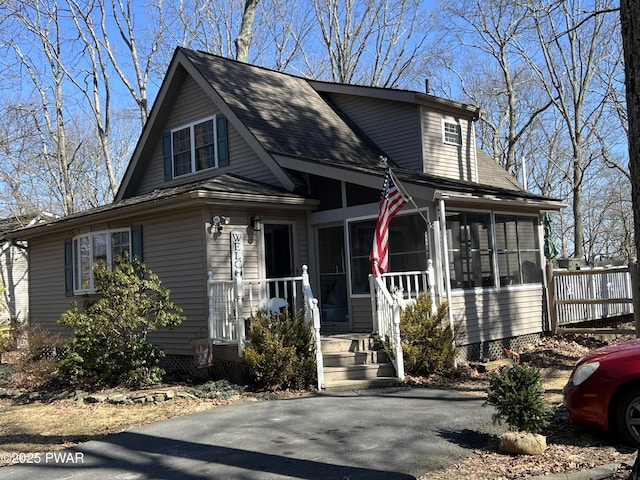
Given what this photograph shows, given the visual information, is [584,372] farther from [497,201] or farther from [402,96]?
[402,96]

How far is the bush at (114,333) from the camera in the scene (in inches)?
384

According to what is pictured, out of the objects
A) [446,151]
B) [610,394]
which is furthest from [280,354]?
[446,151]

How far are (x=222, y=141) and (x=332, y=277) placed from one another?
4.22m

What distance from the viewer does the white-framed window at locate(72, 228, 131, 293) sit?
498 inches

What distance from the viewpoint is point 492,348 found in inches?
460

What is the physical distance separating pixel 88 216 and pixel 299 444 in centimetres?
843

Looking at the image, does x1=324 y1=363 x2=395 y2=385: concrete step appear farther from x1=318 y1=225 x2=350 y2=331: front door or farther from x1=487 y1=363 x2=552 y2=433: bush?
x1=487 y1=363 x2=552 y2=433: bush

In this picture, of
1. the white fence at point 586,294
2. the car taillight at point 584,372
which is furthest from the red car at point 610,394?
the white fence at point 586,294

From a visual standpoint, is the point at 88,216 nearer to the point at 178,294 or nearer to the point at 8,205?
the point at 178,294

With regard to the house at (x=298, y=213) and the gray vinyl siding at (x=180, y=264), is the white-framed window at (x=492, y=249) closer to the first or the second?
the house at (x=298, y=213)

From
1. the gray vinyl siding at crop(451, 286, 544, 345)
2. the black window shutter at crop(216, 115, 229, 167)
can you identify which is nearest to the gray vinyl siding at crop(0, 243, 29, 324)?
the black window shutter at crop(216, 115, 229, 167)

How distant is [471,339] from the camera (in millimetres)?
11148

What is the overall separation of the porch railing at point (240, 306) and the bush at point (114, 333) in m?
0.70

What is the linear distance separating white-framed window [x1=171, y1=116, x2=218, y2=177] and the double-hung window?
2727 mm
